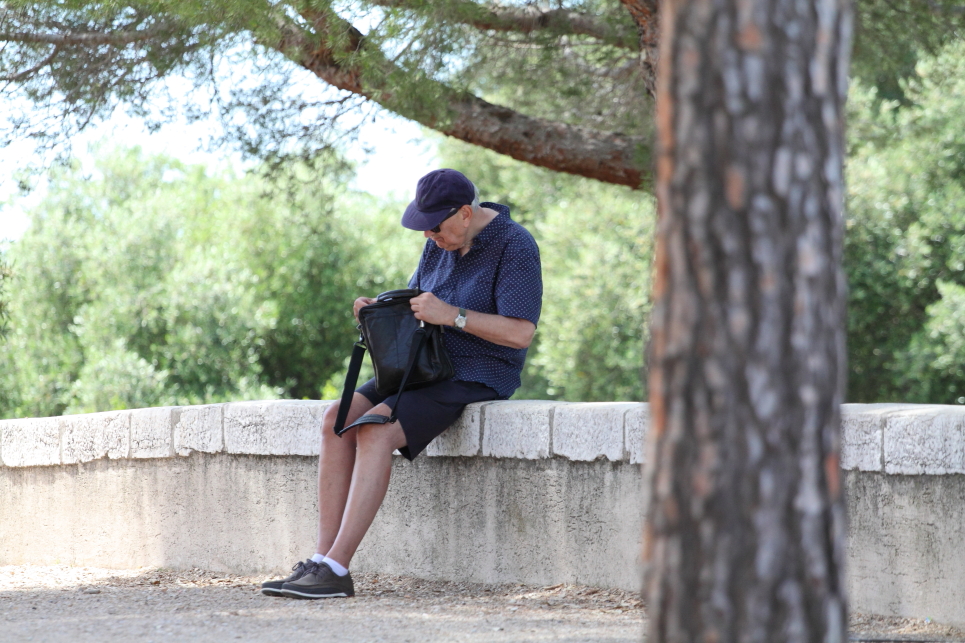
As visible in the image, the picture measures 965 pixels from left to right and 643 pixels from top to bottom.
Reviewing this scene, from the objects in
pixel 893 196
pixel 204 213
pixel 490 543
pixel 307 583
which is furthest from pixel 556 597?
pixel 204 213

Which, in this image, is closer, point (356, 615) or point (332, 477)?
point (356, 615)

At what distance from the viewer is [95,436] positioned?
512 centimetres

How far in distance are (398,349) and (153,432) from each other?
1757 mm

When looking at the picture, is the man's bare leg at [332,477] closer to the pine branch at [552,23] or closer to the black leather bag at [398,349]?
the black leather bag at [398,349]

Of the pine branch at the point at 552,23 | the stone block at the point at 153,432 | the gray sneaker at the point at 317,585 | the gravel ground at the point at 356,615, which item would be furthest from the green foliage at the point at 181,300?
the gray sneaker at the point at 317,585

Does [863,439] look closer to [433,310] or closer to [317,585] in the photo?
[433,310]

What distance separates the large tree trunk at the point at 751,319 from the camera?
5.09 ft

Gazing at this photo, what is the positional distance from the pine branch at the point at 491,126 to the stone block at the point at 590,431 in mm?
2127

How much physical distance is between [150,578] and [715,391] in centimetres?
362

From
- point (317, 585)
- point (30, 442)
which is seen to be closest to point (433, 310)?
point (317, 585)

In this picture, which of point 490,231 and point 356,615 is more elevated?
point 490,231

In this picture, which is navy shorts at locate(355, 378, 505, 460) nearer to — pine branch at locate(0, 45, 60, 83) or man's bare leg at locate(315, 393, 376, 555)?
man's bare leg at locate(315, 393, 376, 555)

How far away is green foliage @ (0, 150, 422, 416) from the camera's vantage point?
15508 mm

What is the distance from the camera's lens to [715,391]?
61.6 inches
